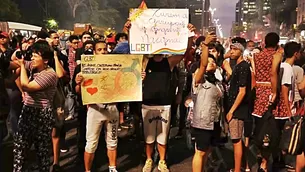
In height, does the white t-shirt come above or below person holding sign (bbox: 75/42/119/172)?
above

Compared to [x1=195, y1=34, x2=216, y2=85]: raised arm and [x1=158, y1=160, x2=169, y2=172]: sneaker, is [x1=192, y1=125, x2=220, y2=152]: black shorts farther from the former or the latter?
[x1=158, y1=160, x2=169, y2=172]: sneaker

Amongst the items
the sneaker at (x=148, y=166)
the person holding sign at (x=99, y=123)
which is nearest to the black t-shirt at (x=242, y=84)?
the sneaker at (x=148, y=166)

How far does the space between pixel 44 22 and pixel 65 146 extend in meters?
59.4

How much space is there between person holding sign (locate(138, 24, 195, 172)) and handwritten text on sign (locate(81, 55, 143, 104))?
53 centimetres

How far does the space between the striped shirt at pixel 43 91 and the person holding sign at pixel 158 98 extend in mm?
1487

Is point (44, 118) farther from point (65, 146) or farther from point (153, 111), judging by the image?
point (65, 146)

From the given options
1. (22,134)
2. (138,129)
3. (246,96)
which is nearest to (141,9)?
(246,96)

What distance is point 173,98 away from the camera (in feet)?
21.9

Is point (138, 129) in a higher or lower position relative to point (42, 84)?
lower

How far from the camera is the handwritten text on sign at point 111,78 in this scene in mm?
5367

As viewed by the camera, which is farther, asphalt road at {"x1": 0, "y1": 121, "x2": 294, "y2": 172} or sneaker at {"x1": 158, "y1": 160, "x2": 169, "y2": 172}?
asphalt road at {"x1": 0, "y1": 121, "x2": 294, "y2": 172}

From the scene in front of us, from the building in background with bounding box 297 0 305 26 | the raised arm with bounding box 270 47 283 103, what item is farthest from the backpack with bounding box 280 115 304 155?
the building in background with bounding box 297 0 305 26

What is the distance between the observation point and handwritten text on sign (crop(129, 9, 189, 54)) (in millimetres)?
5770

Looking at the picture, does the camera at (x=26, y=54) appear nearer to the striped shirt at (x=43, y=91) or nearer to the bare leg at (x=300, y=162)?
the striped shirt at (x=43, y=91)
